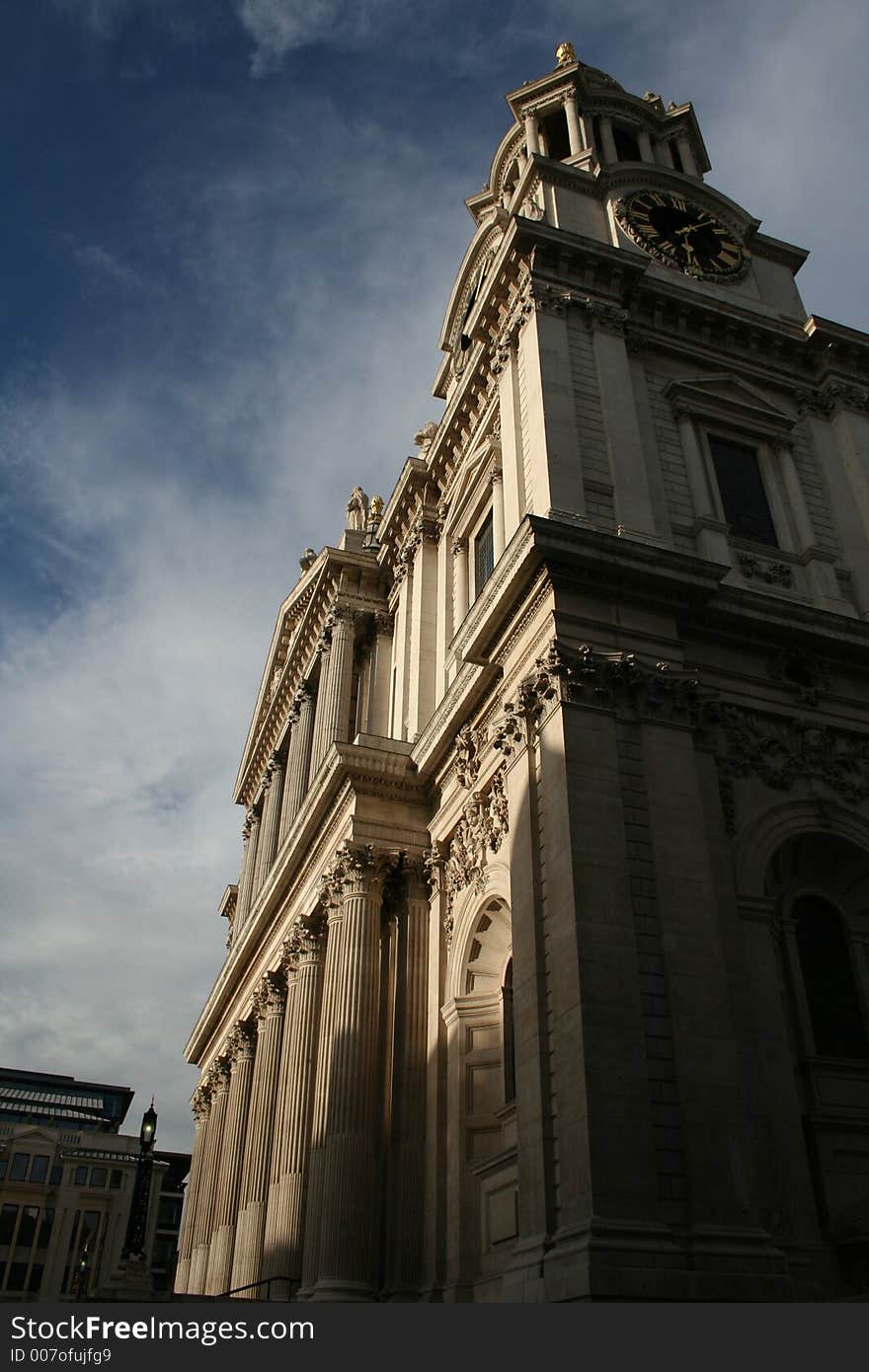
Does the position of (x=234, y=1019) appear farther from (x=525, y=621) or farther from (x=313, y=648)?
(x=525, y=621)

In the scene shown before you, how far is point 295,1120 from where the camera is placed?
1081 inches

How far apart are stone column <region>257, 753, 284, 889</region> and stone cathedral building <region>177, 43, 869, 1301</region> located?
589 cm

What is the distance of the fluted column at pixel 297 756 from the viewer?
40062mm

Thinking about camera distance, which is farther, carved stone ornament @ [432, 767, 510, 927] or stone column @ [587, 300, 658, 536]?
stone column @ [587, 300, 658, 536]

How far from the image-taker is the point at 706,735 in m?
22.0

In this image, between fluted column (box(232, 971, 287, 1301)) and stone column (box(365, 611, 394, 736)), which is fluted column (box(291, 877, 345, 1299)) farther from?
stone column (box(365, 611, 394, 736))

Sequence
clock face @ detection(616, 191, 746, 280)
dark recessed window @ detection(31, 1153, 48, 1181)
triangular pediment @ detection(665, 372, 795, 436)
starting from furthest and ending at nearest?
dark recessed window @ detection(31, 1153, 48, 1181) → clock face @ detection(616, 191, 746, 280) → triangular pediment @ detection(665, 372, 795, 436)

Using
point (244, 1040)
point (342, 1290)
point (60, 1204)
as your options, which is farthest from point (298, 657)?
point (60, 1204)

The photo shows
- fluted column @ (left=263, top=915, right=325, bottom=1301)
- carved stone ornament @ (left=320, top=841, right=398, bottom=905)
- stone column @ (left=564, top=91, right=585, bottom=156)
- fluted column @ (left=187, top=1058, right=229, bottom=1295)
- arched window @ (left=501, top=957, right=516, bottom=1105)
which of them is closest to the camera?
arched window @ (left=501, top=957, right=516, bottom=1105)

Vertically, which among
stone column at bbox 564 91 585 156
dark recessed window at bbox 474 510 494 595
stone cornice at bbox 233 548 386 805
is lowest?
dark recessed window at bbox 474 510 494 595

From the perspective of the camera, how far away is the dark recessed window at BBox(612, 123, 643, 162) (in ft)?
130

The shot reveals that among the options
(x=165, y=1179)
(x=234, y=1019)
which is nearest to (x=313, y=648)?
(x=234, y=1019)

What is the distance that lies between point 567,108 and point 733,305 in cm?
1289

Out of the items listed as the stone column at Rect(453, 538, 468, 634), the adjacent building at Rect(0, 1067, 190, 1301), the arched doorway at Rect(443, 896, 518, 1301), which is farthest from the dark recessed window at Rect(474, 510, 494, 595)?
the adjacent building at Rect(0, 1067, 190, 1301)
